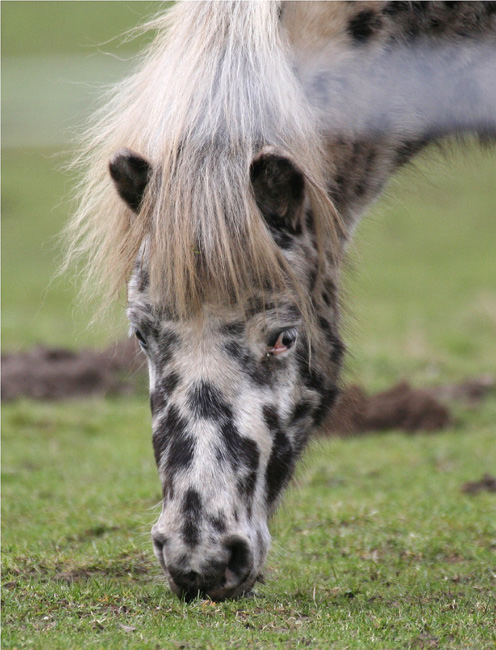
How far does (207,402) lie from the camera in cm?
396

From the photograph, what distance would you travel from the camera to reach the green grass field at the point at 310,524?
3.88 metres

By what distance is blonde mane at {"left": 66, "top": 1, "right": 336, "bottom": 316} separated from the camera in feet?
13.3

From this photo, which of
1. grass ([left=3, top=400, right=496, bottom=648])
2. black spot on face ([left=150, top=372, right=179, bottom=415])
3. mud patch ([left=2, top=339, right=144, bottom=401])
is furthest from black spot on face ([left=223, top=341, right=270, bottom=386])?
mud patch ([left=2, top=339, right=144, bottom=401])

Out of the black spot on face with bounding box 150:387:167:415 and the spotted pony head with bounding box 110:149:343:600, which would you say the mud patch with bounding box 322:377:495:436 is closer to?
the spotted pony head with bounding box 110:149:343:600

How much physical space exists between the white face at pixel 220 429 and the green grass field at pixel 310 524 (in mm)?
245

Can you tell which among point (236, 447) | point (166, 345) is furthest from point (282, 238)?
point (236, 447)

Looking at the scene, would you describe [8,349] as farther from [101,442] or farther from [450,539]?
[450,539]

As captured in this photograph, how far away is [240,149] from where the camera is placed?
4219 mm

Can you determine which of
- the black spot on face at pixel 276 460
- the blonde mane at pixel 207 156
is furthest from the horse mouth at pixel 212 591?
the blonde mane at pixel 207 156

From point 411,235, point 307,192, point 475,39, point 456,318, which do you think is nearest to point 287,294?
point 307,192

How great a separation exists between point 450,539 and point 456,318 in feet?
27.3

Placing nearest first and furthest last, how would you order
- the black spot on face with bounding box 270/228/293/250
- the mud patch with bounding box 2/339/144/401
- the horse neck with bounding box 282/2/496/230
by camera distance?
the black spot on face with bounding box 270/228/293/250, the horse neck with bounding box 282/2/496/230, the mud patch with bounding box 2/339/144/401

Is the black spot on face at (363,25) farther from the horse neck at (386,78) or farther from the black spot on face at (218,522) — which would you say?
the black spot on face at (218,522)

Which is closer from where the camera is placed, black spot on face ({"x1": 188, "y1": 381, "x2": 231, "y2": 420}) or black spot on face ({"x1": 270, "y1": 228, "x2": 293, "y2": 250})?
black spot on face ({"x1": 188, "y1": 381, "x2": 231, "y2": 420})
